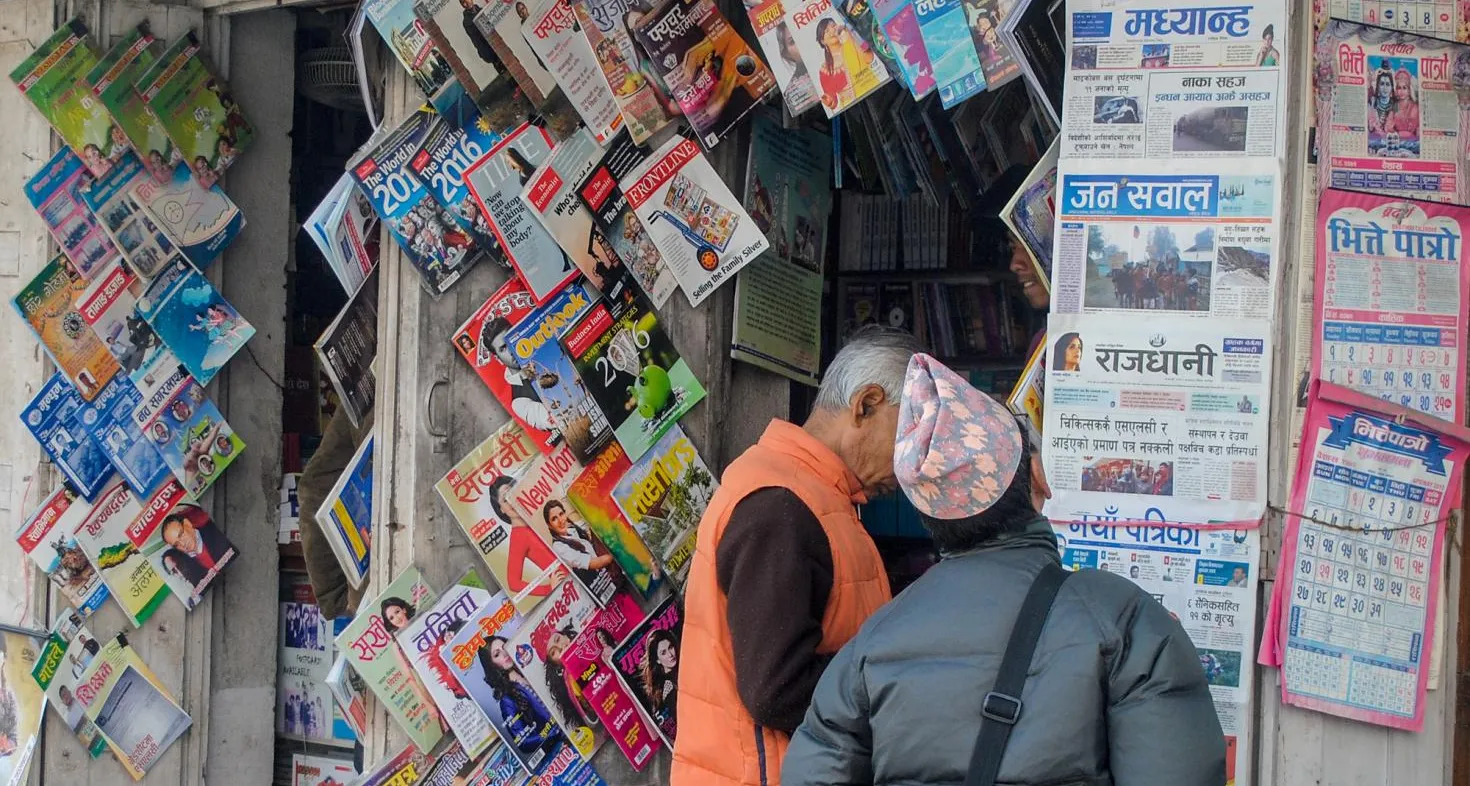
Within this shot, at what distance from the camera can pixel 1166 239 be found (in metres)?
2.56

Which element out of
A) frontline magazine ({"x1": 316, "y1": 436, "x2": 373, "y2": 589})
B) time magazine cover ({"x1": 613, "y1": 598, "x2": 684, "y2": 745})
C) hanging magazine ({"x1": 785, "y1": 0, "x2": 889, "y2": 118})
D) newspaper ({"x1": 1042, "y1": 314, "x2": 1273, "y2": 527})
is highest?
hanging magazine ({"x1": 785, "y1": 0, "x2": 889, "y2": 118})

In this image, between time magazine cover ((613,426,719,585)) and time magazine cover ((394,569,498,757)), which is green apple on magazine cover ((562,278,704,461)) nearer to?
time magazine cover ((613,426,719,585))

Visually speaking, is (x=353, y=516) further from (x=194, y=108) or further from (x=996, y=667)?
(x=996, y=667)

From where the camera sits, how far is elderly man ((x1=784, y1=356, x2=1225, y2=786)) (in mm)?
1674

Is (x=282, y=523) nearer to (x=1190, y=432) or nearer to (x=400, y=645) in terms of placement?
(x=400, y=645)

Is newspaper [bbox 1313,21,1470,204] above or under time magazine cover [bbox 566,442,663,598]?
above

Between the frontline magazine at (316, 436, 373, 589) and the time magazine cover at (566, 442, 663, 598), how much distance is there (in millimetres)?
623

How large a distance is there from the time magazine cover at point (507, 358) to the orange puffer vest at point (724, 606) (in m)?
1.01

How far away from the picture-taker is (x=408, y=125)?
Answer: 3410 millimetres

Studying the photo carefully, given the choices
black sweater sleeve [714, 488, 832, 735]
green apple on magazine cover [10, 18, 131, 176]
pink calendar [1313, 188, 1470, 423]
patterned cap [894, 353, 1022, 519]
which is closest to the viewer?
patterned cap [894, 353, 1022, 519]

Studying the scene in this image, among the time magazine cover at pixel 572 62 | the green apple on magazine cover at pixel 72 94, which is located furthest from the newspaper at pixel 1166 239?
the green apple on magazine cover at pixel 72 94

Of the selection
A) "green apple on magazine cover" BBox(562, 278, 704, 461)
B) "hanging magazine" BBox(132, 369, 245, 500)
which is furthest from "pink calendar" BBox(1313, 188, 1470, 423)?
"hanging magazine" BBox(132, 369, 245, 500)

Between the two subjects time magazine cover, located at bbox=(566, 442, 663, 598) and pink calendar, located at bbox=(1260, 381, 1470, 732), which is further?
time magazine cover, located at bbox=(566, 442, 663, 598)

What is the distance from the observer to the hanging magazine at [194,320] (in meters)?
4.13
